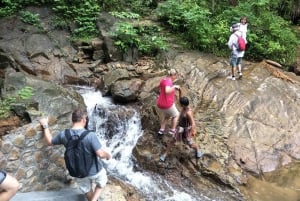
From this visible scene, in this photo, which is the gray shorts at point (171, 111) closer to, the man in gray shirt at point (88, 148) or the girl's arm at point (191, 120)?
the girl's arm at point (191, 120)

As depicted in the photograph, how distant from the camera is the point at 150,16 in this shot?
48.3 ft

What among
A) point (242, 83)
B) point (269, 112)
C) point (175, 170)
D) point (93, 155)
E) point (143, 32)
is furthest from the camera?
point (143, 32)

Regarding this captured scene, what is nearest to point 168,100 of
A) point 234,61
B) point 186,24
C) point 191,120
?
point 191,120

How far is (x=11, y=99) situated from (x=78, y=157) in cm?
258

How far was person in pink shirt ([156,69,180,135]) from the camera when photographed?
8.10 meters

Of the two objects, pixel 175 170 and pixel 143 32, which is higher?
pixel 143 32

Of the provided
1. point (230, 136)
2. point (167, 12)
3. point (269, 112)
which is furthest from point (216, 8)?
point (230, 136)

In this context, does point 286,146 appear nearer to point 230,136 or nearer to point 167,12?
point 230,136

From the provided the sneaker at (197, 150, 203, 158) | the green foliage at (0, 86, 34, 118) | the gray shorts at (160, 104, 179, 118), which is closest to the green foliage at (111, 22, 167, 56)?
the gray shorts at (160, 104, 179, 118)

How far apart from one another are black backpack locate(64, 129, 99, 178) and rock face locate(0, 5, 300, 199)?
4.62 ft

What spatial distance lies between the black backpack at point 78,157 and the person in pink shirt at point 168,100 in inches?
130

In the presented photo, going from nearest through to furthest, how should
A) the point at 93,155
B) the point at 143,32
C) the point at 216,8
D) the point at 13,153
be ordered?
the point at 93,155, the point at 13,153, the point at 143,32, the point at 216,8

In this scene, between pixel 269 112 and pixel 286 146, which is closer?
pixel 286 146

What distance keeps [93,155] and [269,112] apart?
631cm
